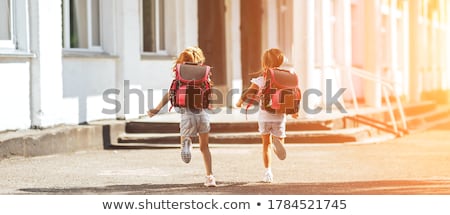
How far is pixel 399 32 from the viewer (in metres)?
23.4

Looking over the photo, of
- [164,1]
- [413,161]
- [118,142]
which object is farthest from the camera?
[164,1]

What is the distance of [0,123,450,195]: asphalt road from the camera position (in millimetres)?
8328

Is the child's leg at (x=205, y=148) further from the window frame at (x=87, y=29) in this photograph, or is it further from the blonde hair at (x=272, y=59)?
the window frame at (x=87, y=29)

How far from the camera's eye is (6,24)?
11.3 metres

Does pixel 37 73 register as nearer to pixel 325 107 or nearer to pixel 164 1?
pixel 164 1

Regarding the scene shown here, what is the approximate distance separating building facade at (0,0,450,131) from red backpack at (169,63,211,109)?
3.51m

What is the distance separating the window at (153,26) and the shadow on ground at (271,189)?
6324mm

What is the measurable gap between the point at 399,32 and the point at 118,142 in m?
12.0

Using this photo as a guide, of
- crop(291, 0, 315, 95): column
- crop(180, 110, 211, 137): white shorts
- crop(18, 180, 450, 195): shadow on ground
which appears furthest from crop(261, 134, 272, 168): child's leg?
crop(291, 0, 315, 95): column

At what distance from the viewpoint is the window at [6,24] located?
442 inches

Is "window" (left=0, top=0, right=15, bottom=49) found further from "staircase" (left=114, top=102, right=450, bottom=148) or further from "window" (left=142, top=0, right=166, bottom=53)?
"window" (left=142, top=0, right=166, bottom=53)

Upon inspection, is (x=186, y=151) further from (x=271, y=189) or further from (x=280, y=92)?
(x=280, y=92)

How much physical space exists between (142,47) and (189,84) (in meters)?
6.80
